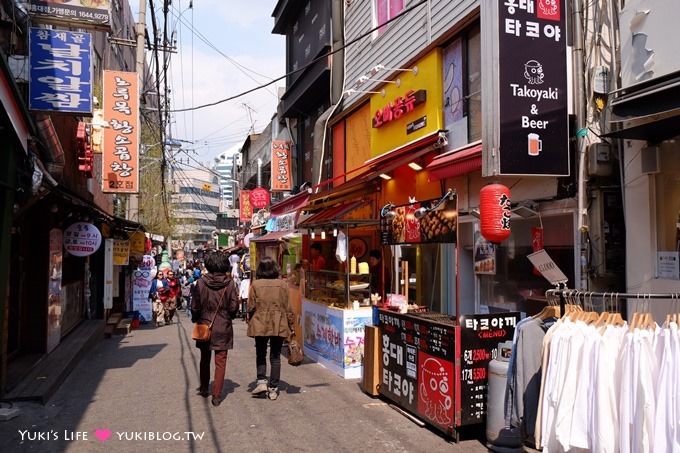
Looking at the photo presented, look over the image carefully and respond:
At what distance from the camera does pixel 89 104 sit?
26.2 ft

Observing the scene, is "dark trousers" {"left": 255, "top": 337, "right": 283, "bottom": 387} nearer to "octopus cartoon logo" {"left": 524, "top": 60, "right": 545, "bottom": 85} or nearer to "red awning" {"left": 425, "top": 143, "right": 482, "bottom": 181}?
"red awning" {"left": 425, "top": 143, "right": 482, "bottom": 181}

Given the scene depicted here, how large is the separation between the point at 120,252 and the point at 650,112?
14.0 metres

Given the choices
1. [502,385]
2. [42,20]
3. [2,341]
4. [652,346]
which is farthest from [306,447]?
[42,20]

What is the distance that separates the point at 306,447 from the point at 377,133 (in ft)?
29.0

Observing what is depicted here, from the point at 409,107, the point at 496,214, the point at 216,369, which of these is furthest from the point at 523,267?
the point at 216,369

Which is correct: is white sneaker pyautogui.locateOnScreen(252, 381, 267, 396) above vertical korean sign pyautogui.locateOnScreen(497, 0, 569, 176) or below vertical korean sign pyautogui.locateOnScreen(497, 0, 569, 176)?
below

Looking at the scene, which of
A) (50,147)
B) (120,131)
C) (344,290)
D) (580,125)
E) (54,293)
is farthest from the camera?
(120,131)

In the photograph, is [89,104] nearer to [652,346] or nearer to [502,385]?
[502,385]

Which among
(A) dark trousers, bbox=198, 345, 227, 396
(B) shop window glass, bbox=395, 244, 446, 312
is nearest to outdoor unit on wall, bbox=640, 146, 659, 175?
(B) shop window glass, bbox=395, 244, 446, 312

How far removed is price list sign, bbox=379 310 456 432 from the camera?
5715mm

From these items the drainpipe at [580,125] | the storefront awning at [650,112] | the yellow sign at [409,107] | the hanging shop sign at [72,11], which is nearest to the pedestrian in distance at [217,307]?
the hanging shop sign at [72,11]

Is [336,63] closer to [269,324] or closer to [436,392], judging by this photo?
[269,324]

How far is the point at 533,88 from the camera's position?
7172 millimetres

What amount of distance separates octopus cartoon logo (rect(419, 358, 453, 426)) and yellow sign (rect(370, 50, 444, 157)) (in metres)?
5.50
